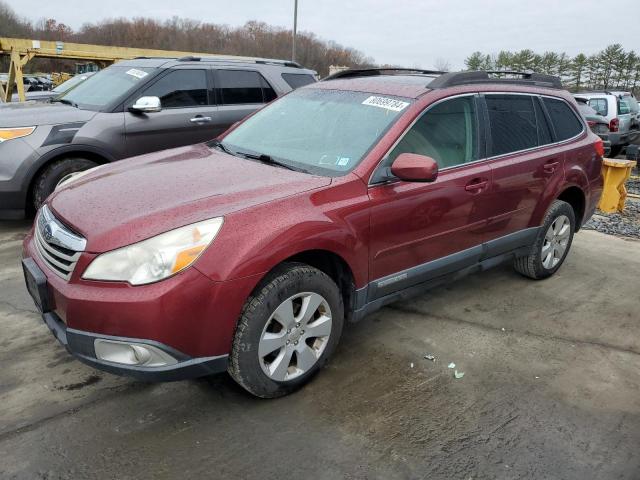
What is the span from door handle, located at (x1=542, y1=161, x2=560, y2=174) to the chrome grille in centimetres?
337

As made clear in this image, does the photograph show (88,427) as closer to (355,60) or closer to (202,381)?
(202,381)

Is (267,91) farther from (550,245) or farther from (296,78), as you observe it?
(550,245)

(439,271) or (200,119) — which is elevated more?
(200,119)

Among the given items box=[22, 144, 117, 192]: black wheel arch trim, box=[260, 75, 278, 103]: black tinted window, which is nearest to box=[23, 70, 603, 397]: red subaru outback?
box=[22, 144, 117, 192]: black wheel arch trim

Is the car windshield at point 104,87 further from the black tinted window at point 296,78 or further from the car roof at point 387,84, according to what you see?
the car roof at point 387,84

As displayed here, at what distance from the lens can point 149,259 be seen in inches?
90.3

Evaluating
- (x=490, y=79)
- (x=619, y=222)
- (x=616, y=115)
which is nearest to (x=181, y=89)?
(x=490, y=79)

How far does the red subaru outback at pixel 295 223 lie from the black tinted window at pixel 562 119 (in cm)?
2

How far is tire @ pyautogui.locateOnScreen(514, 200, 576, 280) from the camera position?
14.3 ft

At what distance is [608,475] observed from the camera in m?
2.38

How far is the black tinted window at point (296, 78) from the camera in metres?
6.96

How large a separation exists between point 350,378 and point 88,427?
1.40 metres

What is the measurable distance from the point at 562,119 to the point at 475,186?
60.4 inches

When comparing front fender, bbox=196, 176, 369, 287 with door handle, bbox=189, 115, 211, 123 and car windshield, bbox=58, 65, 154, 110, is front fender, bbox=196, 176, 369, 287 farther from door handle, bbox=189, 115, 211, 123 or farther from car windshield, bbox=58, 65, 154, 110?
car windshield, bbox=58, 65, 154, 110
